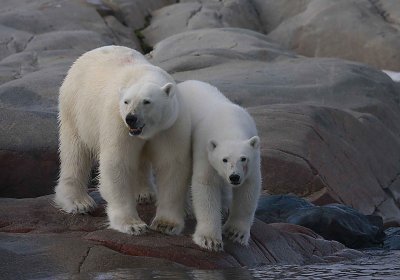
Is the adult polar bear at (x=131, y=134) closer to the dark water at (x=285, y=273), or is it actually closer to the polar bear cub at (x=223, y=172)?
the polar bear cub at (x=223, y=172)

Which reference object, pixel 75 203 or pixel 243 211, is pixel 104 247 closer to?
pixel 75 203

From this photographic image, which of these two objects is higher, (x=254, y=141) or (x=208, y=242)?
(x=254, y=141)

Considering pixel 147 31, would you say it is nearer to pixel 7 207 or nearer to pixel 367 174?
pixel 367 174

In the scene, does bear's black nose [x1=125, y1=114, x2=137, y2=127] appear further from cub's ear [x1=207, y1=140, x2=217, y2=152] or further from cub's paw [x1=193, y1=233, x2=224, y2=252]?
cub's paw [x1=193, y1=233, x2=224, y2=252]

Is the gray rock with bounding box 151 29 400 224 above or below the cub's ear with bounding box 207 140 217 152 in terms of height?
below

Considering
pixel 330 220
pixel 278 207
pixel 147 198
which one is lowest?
pixel 278 207

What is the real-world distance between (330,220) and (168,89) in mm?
3050

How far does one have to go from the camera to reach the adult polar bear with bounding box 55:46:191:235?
6.73m

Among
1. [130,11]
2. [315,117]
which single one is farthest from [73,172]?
[130,11]

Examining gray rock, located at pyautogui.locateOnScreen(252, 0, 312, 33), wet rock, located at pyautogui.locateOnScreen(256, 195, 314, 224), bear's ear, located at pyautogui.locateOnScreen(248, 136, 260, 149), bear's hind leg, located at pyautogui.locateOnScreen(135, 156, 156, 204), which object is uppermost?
bear's ear, located at pyautogui.locateOnScreen(248, 136, 260, 149)

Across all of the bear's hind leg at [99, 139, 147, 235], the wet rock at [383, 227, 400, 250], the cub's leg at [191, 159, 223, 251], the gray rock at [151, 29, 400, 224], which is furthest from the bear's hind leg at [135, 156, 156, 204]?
the gray rock at [151, 29, 400, 224]

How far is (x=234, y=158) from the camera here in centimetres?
668

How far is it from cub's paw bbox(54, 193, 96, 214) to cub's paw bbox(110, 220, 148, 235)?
67 centimetres

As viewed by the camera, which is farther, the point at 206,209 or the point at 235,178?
the point at 206,209
